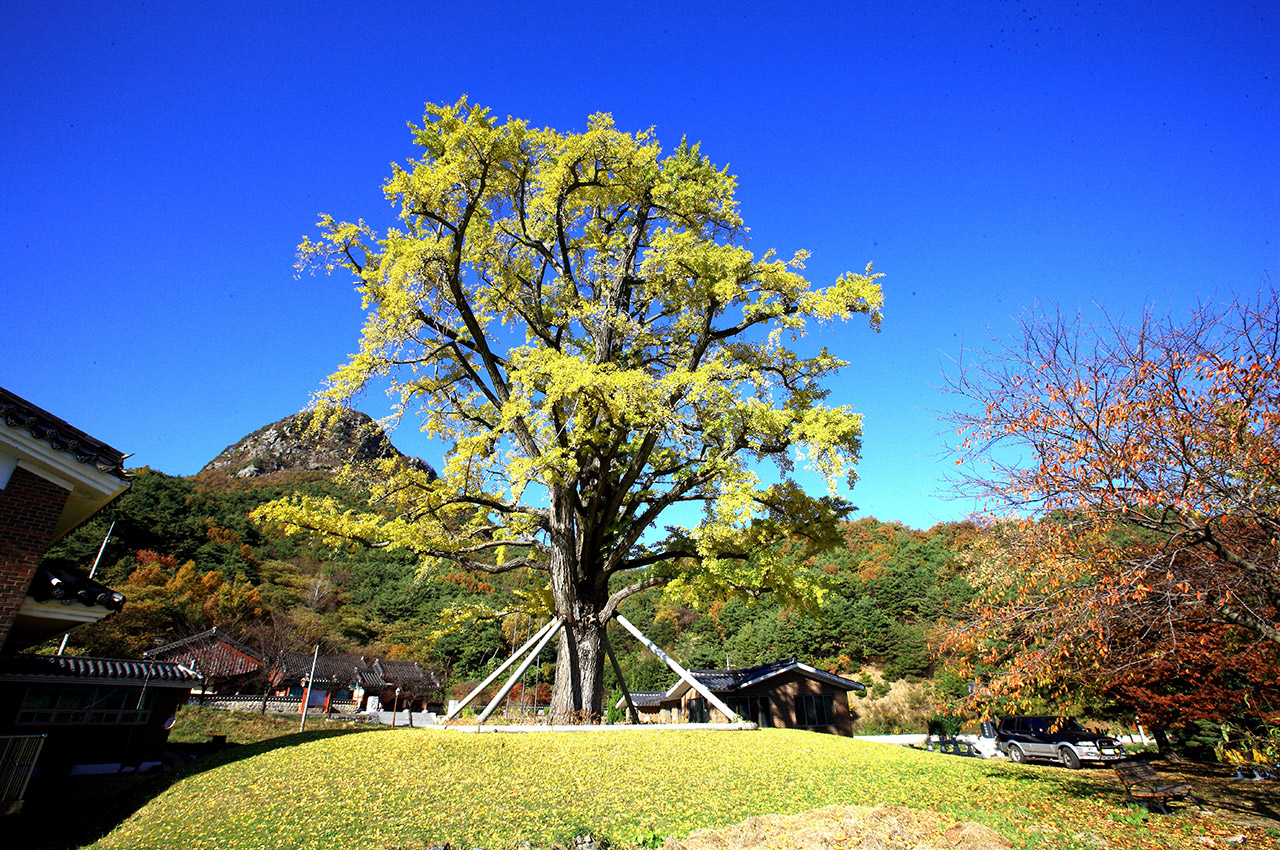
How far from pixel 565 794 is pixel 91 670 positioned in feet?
40.5

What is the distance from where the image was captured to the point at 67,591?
24.0ft

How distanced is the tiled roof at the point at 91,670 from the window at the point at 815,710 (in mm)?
22124

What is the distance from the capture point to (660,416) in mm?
10984

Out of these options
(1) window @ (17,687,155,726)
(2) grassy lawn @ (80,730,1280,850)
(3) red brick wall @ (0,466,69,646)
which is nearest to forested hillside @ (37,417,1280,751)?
(2) grassy lawn @ (80,730,1280,850)

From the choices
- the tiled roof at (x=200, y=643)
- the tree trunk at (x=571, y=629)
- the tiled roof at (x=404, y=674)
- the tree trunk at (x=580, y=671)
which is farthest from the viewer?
the tiled roof at (x=404, y=674)

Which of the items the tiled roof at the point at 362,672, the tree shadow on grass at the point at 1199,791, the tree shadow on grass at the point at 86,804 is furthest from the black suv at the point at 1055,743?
the tiled roof at the point at 362,672

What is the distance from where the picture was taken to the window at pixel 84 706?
12016 mm

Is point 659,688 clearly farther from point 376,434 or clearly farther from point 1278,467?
point 1278,467

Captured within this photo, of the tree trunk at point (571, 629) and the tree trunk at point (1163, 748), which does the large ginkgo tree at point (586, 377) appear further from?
the tree trunk at point (1163, 748)

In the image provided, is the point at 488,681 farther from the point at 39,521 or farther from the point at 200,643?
the point at 200,643

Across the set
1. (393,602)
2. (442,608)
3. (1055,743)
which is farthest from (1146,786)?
(393,602)

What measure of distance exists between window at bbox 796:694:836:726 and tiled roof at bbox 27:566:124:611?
82.1 feet

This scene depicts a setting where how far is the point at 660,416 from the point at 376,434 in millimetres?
6029

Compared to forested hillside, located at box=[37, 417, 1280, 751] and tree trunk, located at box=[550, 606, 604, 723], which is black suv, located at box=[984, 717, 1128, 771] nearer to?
forested hillside, located at box=[37, 417, 1280, 751]
